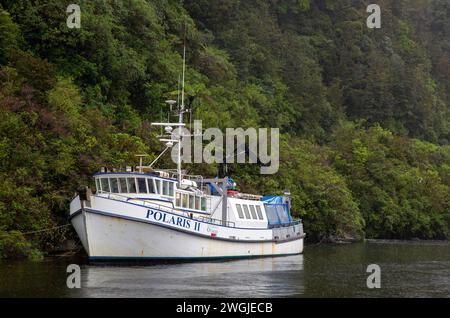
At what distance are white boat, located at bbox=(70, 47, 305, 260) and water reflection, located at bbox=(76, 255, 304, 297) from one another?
119 centimetres

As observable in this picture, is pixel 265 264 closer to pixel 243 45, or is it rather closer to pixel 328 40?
pixel 243 45

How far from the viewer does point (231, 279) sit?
35.5m

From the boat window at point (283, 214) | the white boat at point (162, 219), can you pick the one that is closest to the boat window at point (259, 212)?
the white boat at point (162, 219)

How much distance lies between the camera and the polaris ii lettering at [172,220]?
129 ft

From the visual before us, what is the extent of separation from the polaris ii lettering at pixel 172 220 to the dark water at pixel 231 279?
2098 millimetres

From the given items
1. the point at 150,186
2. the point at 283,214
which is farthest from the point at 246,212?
the point at 150,186

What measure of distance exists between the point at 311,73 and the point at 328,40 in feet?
40.0

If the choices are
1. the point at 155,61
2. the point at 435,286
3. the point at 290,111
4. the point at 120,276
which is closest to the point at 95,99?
the point at 155,61

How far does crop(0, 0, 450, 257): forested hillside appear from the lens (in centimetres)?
4659

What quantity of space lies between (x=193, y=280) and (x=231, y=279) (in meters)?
2.10

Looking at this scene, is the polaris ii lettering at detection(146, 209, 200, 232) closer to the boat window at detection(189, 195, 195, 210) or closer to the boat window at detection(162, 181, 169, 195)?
the boat window at detection(162, 181, 169, 195)

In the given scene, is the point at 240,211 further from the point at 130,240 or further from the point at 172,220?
the point at 130,240
